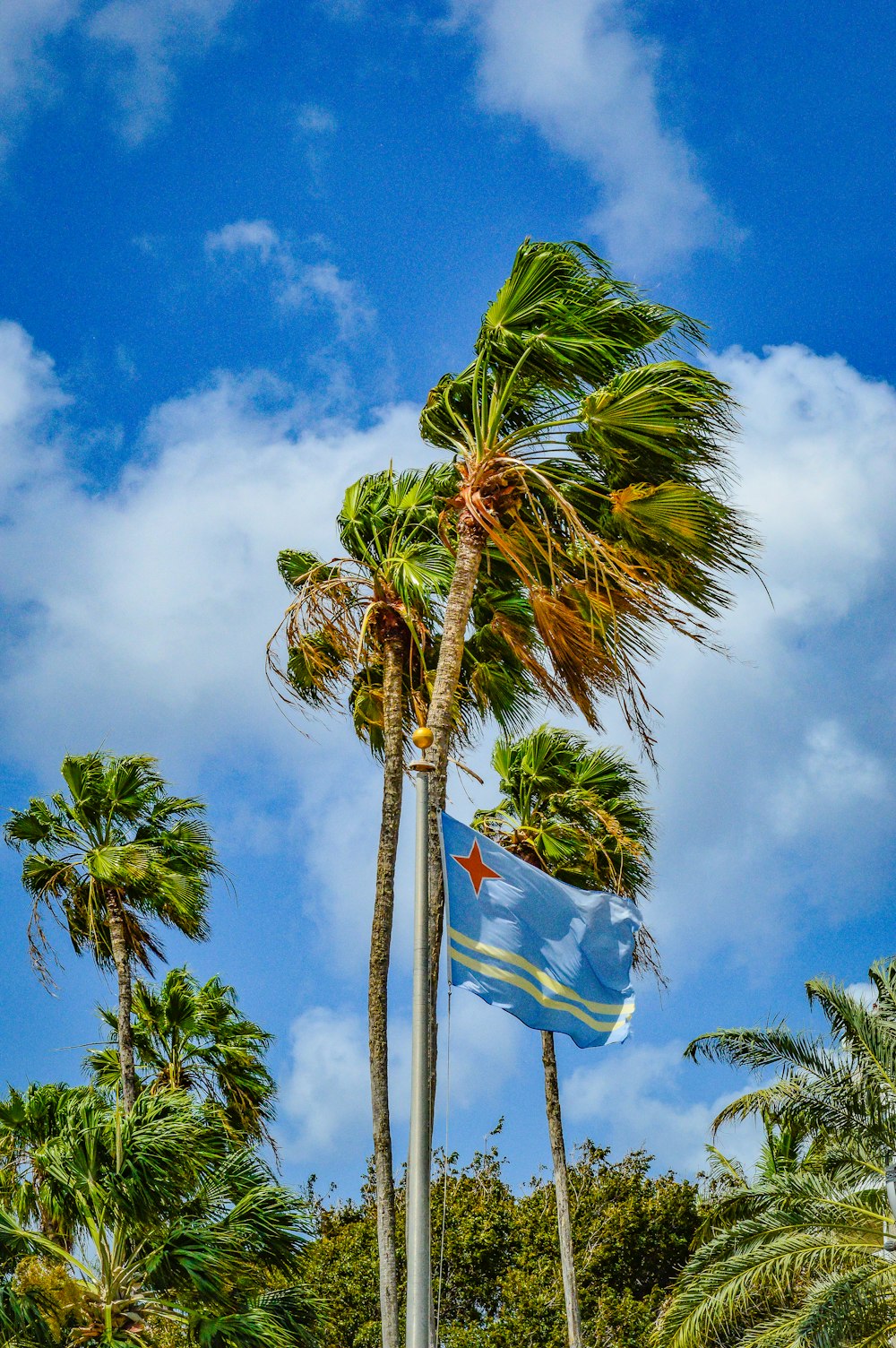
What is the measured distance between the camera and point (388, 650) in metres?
13.4

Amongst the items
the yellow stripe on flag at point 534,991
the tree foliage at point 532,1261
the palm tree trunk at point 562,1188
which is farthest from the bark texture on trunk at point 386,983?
the tree foliage at point 532,1261

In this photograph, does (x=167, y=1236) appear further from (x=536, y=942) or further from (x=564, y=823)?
(x=564, y=823)

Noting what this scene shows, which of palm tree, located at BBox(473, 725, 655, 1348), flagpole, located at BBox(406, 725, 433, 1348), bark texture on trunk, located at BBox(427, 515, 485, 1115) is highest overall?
palm tree, located at BBox(473, 725, 655, 1348)

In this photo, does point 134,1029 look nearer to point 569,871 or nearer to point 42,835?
point 42,835

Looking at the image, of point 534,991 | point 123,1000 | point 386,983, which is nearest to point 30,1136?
point 123,1000

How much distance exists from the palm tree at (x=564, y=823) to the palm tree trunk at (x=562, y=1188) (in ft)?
0.04

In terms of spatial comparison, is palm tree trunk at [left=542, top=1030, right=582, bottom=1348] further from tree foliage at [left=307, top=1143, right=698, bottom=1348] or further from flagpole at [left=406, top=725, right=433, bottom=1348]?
flagpole at [left=406, top=725, right=433, bottom=1348]

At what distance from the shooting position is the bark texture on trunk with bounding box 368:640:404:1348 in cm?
1156

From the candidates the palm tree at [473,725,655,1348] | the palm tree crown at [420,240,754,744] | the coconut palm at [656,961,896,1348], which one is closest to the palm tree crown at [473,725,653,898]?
the palm tree at [473,725,655,1348]

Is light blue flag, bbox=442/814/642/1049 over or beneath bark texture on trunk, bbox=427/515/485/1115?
beneath

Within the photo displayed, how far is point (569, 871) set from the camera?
66.2 ft

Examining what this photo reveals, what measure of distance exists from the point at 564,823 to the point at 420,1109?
45.4 feet

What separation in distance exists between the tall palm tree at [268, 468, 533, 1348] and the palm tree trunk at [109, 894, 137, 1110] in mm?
5336

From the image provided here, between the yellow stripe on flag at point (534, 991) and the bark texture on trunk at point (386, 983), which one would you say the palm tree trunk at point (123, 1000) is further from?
Answer: the yellow stripe on flag at point (534, 991)
